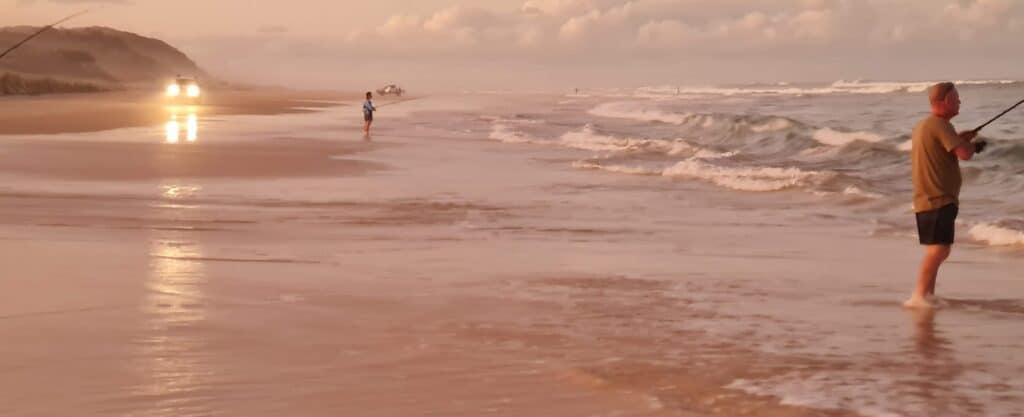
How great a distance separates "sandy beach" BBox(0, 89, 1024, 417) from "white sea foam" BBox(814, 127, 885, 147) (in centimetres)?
1317

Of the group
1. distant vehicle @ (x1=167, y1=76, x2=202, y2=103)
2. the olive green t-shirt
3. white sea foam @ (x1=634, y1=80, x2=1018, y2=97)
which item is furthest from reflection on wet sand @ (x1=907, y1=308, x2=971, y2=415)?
white sea foam @ (x1=634, y1=80, x2=1018, y2=97)

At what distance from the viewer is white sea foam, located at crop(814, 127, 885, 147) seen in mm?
27844

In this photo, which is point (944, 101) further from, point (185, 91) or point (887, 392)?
point (185, 91)

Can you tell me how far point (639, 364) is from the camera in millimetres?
5938

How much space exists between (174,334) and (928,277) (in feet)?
13.6

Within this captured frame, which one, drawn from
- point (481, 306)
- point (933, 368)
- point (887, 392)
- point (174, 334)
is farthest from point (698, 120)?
point (887, 392)

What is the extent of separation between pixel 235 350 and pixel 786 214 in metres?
8.19

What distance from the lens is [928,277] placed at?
753 cm

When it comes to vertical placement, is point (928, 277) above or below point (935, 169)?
below

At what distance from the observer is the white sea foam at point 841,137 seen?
2784 cm

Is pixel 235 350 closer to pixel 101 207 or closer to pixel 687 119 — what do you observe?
pixel 101 207

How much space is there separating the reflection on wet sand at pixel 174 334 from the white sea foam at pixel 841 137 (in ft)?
67.9

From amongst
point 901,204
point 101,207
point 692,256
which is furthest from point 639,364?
point 901,204

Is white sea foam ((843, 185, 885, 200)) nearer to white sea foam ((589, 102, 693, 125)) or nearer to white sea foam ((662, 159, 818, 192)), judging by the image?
white sea foam ((662, 159, 818, 192))
